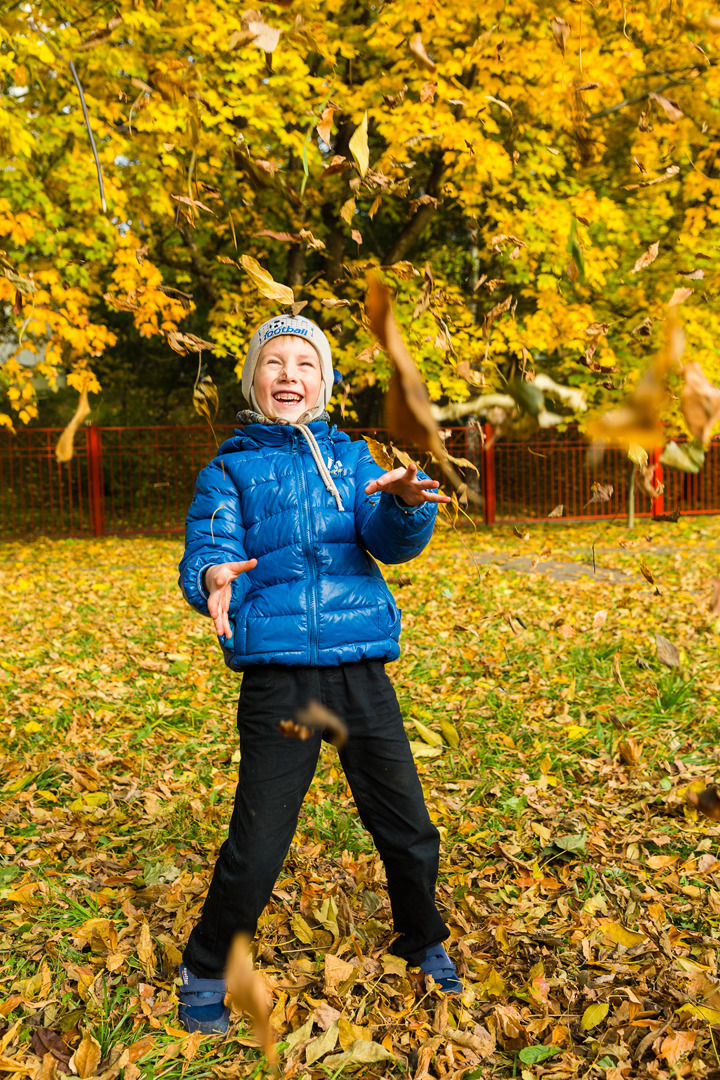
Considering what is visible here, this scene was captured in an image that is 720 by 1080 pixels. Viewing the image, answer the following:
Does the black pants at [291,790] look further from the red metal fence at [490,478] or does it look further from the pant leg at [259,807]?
the red metal fence at [490,478]

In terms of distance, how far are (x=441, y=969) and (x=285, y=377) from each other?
1485 millimetres

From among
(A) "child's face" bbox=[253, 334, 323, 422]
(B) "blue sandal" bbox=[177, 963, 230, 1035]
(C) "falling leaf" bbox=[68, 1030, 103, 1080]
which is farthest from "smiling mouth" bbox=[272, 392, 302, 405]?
(C) "falling leaf" bbox=[68, 1030, 103, 1080]

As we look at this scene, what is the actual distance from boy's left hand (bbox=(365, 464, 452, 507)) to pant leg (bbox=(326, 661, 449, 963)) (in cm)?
45

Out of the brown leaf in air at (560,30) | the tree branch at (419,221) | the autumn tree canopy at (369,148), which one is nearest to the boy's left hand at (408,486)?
the brown leaf in air at (560,30)

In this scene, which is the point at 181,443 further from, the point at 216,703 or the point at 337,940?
the point at 337,940

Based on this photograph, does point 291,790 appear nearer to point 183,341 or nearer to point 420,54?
point 183,341

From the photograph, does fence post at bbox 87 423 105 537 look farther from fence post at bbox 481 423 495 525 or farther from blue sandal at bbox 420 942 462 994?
blue sandal at bbox 420 942 462 994

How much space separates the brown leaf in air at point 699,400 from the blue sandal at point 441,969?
1.62 meters

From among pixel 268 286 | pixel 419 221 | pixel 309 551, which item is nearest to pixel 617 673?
pixel 309 551

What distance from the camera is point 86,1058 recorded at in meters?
1.82

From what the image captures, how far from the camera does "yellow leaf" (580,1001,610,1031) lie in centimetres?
192

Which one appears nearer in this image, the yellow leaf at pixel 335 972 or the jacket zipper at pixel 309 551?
the jacket zipper at pixel 309 551

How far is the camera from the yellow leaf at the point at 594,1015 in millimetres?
1918

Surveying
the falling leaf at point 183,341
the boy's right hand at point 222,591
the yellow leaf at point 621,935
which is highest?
the falling leaf at point 183,341
